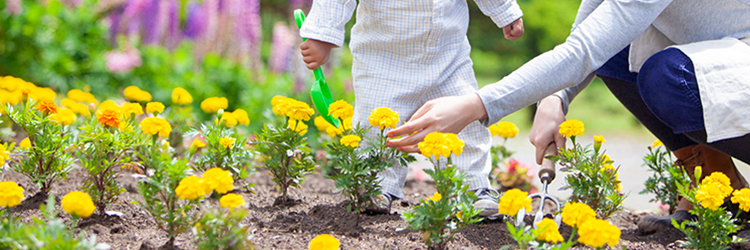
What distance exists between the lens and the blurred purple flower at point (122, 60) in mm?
2992

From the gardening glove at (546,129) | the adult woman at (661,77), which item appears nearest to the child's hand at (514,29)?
the gardening glove at (546,129)

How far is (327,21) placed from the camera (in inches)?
62.3

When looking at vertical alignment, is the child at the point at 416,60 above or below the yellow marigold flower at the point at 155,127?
below

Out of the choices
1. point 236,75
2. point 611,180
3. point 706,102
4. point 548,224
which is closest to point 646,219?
point 611,180

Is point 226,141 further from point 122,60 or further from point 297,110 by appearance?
point 122,60

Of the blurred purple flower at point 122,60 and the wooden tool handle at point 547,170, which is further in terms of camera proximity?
the blurred purple flower at point 122,60

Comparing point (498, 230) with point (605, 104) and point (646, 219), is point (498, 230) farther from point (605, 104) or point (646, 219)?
point (605, 104)

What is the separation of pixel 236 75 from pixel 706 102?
240 cm

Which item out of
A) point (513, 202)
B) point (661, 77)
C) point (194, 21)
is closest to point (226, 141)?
point (513, 202)

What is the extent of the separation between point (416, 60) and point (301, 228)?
648 mm

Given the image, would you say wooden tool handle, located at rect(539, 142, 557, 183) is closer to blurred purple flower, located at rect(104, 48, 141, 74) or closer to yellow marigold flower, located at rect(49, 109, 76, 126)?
yellow marigold flower, located at rect(49, 109, 76, 126)

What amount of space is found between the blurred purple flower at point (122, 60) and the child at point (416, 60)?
1.72 metres

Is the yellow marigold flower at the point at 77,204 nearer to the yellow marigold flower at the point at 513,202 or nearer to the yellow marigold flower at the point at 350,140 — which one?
the yellow marigold flower at the point at 350,140

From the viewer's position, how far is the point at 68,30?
299cm
